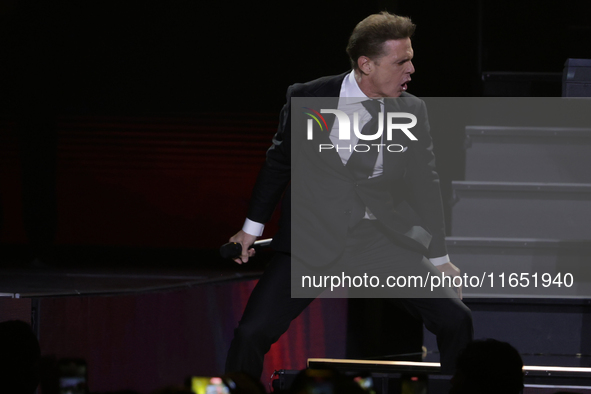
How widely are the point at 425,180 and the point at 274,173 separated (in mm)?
497

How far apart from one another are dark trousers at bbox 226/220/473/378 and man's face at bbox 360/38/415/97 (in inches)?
17.6

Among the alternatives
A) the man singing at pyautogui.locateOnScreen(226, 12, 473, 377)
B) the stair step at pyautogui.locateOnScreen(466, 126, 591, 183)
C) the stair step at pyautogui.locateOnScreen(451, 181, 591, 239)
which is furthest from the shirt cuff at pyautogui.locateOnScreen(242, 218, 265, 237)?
the stair step at pyautogui.locateOnScreen(466, 126, 591, 183)

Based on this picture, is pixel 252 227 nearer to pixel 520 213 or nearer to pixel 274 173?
pixel 274 173

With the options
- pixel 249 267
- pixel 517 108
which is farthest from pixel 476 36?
pixel 249 267

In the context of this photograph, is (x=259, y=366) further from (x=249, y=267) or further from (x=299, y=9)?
(x=299, y=9)

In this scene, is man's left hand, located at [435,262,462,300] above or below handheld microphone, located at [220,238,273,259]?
below

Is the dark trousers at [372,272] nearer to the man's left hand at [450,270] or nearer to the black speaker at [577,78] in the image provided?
the man's left hand at [450,270]

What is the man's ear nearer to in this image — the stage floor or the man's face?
the man's face

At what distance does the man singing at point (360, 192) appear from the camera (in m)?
2.33

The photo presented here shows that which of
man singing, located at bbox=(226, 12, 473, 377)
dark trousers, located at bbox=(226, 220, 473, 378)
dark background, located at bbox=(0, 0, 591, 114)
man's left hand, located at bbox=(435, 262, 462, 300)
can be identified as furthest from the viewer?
dark background, located at bbox=(0, 0, 591, 114)

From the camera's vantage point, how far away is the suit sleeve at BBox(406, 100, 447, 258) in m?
2.40

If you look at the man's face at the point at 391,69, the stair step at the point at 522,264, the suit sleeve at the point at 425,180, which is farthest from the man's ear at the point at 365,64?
the stair step at the point at 522,264

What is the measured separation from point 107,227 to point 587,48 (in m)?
2.98

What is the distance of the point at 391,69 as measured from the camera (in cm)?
234
